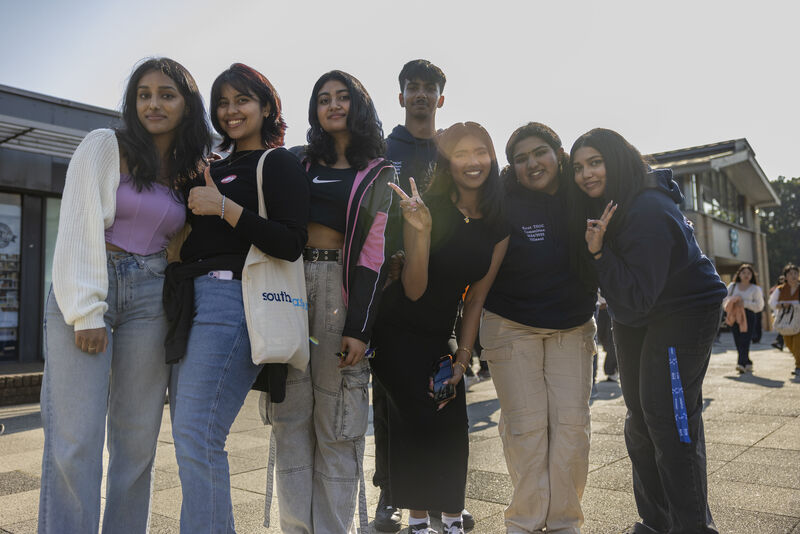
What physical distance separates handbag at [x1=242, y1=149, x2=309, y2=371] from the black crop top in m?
0.32

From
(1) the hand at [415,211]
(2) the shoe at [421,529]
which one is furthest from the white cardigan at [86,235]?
(2) the shoe at [421,529]

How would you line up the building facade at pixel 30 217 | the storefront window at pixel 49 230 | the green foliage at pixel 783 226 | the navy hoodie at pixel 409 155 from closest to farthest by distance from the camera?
1. the navy hoodie at pixel 409 155
2. the building facade at pixel 30 217
3. the storefront window at pixel 49 230
4. the green foliage at pixel 783 226

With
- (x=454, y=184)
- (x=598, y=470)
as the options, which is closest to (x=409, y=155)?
(x=454, y=184)

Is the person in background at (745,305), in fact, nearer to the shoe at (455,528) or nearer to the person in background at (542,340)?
the person in background at (542,340)

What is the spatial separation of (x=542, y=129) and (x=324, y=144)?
3.73 feet

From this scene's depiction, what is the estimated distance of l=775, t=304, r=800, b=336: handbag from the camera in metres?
10.5

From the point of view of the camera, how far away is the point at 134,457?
245 cm

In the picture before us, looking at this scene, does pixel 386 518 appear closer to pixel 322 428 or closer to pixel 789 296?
pixel 322 428

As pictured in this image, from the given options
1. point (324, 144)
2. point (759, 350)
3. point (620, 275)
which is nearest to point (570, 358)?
point (620, 275)

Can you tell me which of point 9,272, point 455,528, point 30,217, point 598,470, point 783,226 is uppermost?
point 783,226

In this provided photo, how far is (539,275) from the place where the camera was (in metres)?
3.09

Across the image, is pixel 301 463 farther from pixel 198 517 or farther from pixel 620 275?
pixel 620 275

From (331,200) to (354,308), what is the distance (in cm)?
49

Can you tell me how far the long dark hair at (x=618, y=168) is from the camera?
9.55 ft
